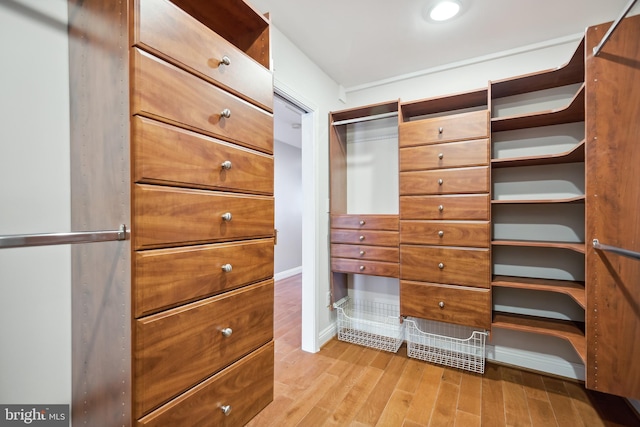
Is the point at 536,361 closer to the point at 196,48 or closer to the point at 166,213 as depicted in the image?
the point at 166,213

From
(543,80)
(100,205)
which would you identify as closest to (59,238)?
(100,205)

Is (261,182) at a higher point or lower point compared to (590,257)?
higher

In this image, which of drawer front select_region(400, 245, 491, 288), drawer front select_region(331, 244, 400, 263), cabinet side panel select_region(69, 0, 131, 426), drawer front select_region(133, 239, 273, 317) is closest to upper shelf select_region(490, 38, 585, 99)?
drawer front select_region(400, 245, 491, 288)

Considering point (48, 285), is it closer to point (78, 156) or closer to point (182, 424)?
point (78, 156)

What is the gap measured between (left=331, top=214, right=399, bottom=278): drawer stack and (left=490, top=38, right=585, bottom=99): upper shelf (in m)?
1.21

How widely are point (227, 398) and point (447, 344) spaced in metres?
1.98

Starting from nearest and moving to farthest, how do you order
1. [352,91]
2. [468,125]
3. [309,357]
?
[468,125]
[309,357]
[352,91]

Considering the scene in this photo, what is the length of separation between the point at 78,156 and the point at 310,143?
1.67m

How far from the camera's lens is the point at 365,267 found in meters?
2.43

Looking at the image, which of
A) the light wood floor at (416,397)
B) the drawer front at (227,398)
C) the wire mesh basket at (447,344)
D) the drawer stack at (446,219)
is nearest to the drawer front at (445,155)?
the drawer stack at (446,219)

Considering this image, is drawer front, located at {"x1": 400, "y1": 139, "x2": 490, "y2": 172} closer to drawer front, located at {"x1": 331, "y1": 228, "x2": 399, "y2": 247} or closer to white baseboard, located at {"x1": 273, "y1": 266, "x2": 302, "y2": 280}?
drawer front, located at {"x1": 331, "y1": 228, "x2": 399, "y2": 247}

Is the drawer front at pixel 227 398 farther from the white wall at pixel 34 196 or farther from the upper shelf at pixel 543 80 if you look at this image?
the upper shelf at pixel 543 80

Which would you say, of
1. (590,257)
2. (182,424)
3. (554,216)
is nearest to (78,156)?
(182,424)

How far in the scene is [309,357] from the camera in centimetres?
231
